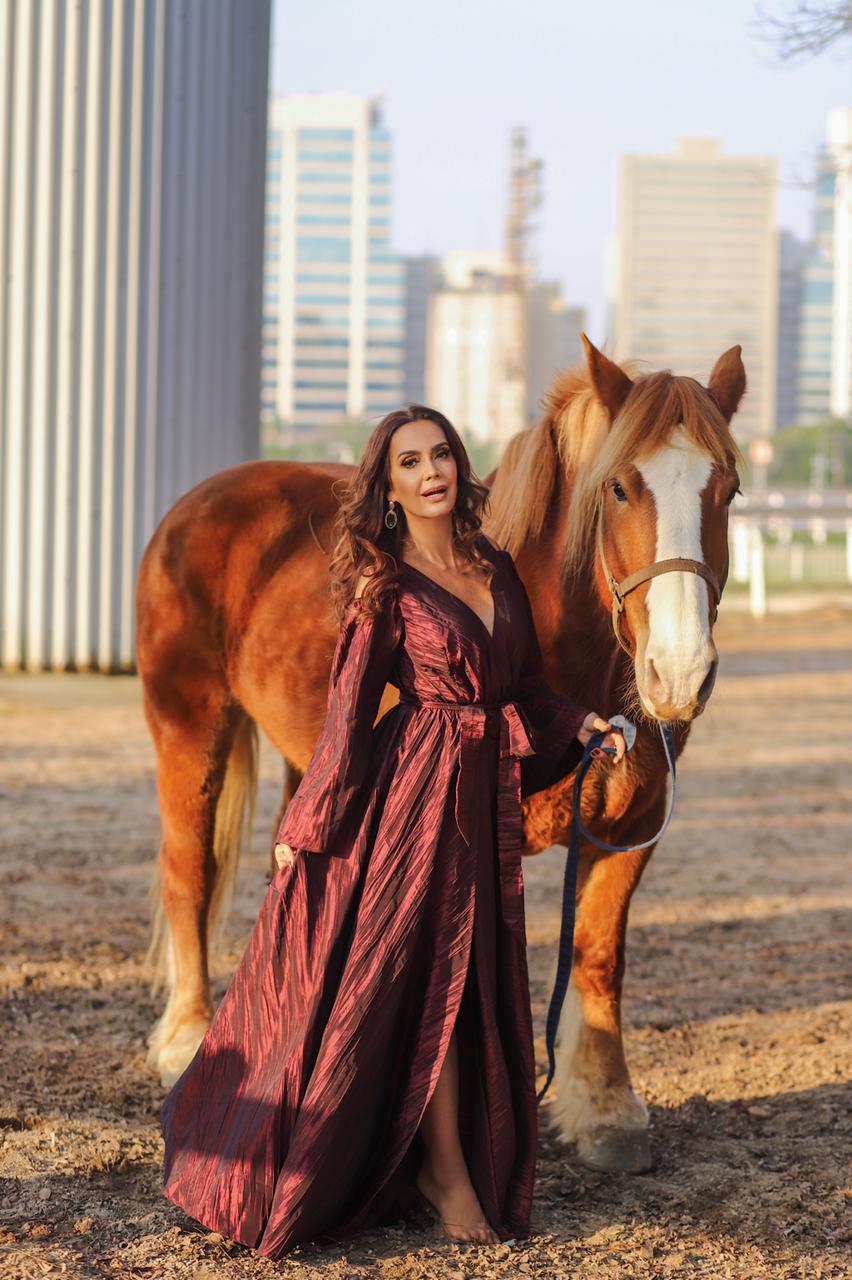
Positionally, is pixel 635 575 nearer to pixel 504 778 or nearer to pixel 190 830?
pixel 504 778

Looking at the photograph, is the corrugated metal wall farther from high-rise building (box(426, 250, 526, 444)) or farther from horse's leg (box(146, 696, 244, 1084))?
high-rise building (box(426, 250, 526, 444))

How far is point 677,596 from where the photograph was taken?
269 cm

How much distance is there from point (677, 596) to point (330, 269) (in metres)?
166

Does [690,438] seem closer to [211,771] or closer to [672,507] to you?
[672,507]

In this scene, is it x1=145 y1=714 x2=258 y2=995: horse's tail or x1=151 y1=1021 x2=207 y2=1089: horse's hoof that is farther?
x1=145 y1=714 x2=258 y2=995: horse's tail

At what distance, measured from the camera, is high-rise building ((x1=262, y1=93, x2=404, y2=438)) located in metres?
149

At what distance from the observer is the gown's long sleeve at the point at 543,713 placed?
9.61ft

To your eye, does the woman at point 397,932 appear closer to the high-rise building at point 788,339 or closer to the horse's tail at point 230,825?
the horse's tail at point 230,825

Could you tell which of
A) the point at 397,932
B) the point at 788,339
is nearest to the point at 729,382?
the point at 397,932

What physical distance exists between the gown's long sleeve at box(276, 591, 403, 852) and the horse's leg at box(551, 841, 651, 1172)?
93 centimetres

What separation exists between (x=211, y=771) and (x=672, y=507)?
5.71 feet

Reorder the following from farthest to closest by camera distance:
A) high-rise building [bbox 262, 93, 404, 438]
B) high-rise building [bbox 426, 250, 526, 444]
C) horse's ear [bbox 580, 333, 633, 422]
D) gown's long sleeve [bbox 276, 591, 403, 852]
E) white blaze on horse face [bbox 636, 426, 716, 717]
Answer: high-rise building [bbox 262, 93, 404, 438] → high-rise building [bbox 426, 250, 526, 444] → horse's ear [bbox 580, 333, 633, 422] → gown's long sleeve [bbox 276, 591, 403, 852] → white blaze on horse face [bbox 636, 426, 716, 717]

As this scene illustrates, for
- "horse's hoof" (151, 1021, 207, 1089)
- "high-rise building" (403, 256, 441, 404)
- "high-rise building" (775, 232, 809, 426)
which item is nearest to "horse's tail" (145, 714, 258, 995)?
"horse's hoof" (151, 1021, 207, 1089)

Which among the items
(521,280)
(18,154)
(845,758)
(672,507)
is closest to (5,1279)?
(672,507)
